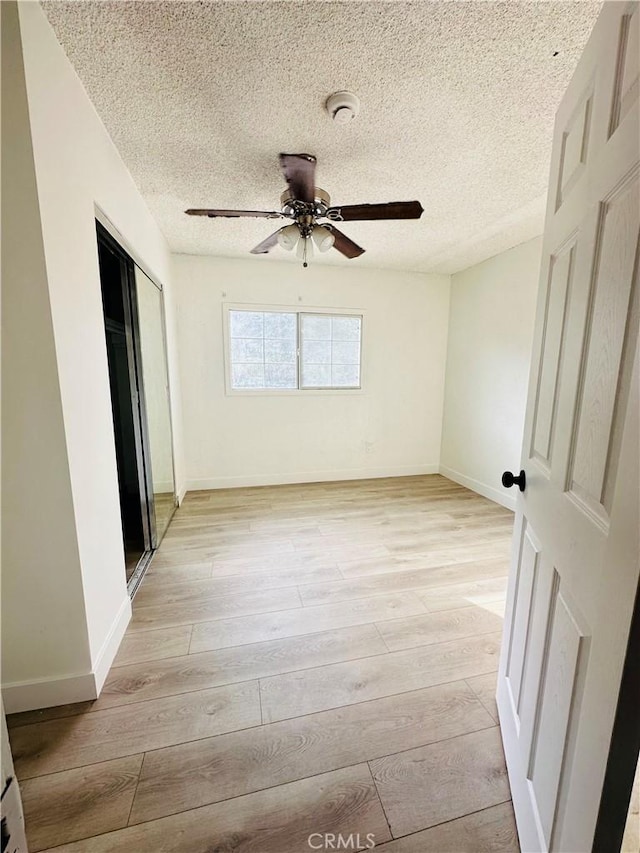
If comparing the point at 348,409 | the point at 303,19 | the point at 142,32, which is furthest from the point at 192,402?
the point at 303,19

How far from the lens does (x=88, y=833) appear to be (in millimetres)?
950

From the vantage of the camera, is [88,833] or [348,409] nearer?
[88,833]

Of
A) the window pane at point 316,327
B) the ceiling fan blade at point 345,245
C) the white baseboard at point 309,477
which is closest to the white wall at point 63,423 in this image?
the ceiling fan blade at point 345,245

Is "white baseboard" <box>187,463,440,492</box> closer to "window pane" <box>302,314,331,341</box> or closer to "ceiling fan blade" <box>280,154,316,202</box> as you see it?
"window pane" <box>302,314,331,341</box>

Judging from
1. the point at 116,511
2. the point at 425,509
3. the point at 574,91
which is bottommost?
the point at 425,509

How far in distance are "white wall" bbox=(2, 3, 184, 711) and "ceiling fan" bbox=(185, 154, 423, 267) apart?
0.57 meters

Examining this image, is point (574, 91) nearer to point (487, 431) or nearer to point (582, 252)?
point (582, 252)

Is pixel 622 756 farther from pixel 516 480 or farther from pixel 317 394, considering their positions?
pixel 317 394

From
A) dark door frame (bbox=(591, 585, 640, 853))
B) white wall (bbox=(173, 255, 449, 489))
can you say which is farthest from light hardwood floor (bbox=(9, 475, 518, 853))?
white wall (bbox=(173, 255, 449, 489))

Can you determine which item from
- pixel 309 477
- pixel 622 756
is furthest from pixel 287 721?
pixel 309 477

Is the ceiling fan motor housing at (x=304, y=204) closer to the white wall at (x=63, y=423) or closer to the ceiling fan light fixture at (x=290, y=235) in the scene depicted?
the ceiling fan light fixture at (x=290, y=235)

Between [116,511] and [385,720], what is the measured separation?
60.2 inches

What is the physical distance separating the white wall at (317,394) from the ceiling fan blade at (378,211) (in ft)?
6.27

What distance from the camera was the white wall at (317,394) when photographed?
11.7ft
